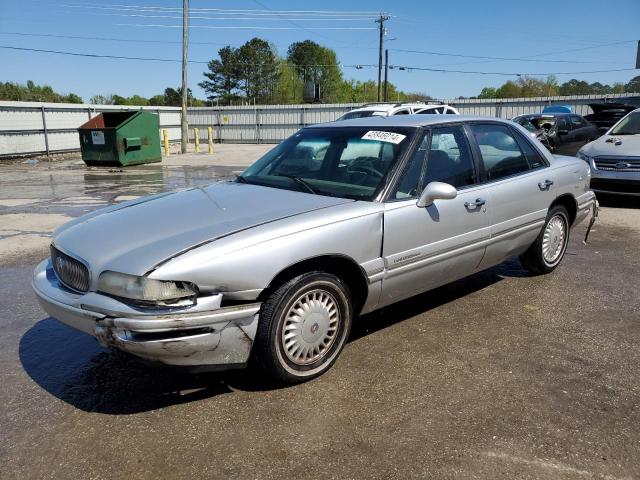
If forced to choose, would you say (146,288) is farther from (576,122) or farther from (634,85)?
(634,85)

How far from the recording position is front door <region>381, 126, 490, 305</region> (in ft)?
11.0

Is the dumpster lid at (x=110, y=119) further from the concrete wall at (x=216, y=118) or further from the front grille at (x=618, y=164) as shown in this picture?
the front grille at (x=618, y=164)

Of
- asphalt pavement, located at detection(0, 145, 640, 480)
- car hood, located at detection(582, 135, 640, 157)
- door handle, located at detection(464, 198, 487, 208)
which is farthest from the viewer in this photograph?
car hood, located at detection(582, 135, 640, 157)

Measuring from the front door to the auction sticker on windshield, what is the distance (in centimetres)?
17

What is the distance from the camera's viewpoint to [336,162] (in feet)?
12.5

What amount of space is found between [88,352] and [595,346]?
11.4 ft

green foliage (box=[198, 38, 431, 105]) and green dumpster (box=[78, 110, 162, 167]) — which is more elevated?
green foliage (box=[198, 38, 431, 105])

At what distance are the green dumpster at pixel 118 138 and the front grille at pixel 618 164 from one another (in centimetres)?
1393

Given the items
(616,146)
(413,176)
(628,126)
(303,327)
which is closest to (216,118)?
(628,126)

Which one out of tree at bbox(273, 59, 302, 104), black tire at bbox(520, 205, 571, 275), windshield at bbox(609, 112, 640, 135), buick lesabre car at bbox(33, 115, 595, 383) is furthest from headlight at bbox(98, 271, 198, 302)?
tree at bbox(273, 59, 302, 104)

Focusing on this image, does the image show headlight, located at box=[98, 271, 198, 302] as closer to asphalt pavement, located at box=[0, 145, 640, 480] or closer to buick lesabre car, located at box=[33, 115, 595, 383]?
buick lesabre car, located at box=[33, 115, 595, 383]

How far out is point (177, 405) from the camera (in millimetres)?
2879

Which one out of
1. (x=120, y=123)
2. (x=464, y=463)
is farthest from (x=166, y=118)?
(x=464, y=463)

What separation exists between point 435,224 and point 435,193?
0.30m
